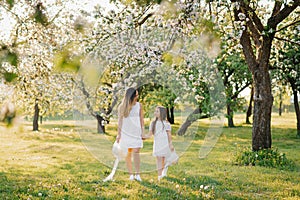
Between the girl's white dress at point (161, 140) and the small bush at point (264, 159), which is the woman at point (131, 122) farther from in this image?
the small bush at point (264, 159)

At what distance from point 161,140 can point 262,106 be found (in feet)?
15.6

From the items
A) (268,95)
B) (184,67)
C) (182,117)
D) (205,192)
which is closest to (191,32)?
(184,67)

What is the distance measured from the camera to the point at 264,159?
466 inches

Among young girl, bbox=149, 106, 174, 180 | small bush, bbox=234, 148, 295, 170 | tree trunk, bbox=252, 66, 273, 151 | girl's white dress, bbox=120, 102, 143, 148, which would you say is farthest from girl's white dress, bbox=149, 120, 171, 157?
tree trunk, bbox=252, 66, 273, 151

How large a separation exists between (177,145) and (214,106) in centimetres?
487

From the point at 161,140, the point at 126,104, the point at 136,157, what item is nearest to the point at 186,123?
the point at 161,140

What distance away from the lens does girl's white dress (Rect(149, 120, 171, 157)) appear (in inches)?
331

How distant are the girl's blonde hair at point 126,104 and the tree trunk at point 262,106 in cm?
550

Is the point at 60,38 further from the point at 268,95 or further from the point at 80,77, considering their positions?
the point at 268,95

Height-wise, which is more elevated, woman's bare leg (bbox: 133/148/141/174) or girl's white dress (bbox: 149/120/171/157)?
girl's white dress (bbox: 149/120/171/157)

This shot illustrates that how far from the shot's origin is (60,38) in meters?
12.7

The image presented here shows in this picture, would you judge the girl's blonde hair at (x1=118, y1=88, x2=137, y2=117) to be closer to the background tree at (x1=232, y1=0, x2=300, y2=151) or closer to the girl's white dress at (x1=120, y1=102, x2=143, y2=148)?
the girl's white dress at (x1=120, y1=102, x2=143, y2=148)

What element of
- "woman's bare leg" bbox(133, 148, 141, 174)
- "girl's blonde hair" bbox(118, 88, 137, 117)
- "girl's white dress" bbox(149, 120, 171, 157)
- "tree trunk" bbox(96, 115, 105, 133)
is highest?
"girl's blonde hair" bbox(118, 88, 137, 117)

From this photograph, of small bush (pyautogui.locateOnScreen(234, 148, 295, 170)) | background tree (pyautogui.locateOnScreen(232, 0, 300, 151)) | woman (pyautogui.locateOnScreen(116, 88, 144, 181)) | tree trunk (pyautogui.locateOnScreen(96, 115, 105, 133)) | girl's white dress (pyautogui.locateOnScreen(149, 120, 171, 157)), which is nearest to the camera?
tree trunk (pyautogui.locateOnScreen(96, 115, 105, 133))
